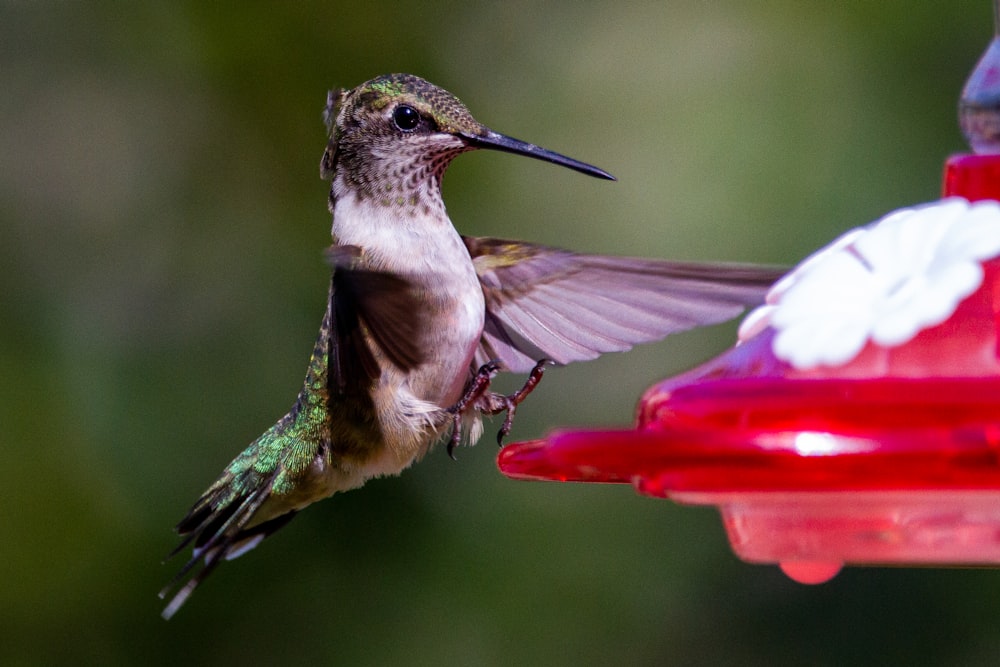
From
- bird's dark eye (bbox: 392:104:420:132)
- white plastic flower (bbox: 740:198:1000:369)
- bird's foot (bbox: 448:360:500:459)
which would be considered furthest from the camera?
bird's dark eye (bbox: 392:104:420:132)

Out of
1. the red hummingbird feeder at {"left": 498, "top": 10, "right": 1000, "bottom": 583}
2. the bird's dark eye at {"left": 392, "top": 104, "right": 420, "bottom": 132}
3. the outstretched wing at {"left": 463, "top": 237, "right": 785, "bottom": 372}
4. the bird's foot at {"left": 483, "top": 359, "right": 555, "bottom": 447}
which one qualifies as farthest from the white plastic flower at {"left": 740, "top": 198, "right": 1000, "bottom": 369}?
the bird's dark eye at {"left": 392, "top": 104, "right": 420, "bottom": 132}

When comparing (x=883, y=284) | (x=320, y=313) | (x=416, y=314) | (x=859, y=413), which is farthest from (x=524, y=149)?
(x=320, y=313)

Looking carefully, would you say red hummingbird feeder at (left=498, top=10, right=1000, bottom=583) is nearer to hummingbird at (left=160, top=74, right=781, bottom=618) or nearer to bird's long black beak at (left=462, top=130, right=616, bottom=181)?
hummingbird at (left=160, top=74, right=781, bottom=618)

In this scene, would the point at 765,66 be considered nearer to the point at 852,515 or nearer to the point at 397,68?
the point at 397,68

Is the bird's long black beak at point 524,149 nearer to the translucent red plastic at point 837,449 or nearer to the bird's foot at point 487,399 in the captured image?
the bird's foot at point 487,399

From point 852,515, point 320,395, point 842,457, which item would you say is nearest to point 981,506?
point 852,515

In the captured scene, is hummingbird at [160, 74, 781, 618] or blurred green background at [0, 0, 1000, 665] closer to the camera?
hummingbird at [160, 74, 781, 618]
